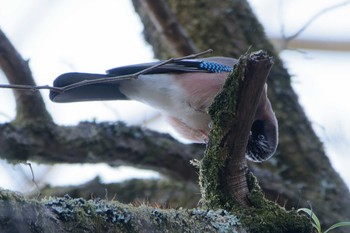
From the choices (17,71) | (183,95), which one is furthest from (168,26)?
(17,71)

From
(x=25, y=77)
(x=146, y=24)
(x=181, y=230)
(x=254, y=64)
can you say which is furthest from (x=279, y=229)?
(x=146, y=24)

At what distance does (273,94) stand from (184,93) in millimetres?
1391

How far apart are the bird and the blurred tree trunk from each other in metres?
0.58

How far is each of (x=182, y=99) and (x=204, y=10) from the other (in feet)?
5.80

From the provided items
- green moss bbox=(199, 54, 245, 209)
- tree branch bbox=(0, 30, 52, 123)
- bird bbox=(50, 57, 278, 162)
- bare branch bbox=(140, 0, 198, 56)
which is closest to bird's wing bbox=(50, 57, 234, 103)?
bird bbox=(50, 57, 278, 162)

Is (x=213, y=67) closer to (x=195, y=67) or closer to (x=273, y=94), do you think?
(x=195, y=67)

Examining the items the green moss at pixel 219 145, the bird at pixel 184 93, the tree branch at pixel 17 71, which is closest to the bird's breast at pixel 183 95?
the bird at pixel 184 93

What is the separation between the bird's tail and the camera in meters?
4.60

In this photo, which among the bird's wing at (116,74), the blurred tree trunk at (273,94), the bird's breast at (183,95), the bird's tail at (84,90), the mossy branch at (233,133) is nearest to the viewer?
the mossy branch at (233,133)

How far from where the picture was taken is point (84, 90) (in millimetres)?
5086

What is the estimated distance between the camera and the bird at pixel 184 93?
475 cm

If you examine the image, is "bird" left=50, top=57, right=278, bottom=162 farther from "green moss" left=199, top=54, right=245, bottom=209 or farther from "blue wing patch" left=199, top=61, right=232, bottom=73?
"green moss" left=199, top=54, right=245, bottom=209

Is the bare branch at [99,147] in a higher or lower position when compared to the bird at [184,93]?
lower

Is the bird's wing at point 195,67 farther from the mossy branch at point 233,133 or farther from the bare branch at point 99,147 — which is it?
the mossy branch at point 233,133
